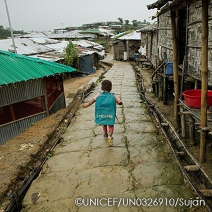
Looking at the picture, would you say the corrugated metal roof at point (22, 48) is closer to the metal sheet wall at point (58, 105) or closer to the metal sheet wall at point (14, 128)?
the metal sheet wall at point (58, 105)

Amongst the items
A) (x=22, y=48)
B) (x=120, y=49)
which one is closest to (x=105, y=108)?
(x=22, y=48)

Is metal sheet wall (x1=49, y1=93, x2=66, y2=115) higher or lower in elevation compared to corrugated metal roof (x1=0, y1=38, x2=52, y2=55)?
lower

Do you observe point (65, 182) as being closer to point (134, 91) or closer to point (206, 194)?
point (206, 194)

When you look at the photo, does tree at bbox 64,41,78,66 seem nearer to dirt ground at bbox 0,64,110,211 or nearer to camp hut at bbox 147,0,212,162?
camp hut at bbox 147,0,212,162

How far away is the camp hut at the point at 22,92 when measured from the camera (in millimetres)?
7012

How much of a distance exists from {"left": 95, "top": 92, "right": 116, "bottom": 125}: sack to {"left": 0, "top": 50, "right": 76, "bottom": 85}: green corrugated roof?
336cm

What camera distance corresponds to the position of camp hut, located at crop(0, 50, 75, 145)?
23.0 feet

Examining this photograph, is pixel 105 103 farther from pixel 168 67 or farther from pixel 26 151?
pixel 168 67

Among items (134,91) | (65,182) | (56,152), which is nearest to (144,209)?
(65,182)

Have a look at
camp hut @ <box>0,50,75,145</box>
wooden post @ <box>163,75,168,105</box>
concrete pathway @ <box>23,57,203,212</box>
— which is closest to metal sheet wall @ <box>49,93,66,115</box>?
camp hut @ <box>0,50,75,145</box>

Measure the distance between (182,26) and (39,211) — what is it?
878cm

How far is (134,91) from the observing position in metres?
11.9

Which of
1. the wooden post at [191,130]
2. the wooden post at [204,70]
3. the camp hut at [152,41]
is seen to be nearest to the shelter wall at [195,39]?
the wooden post at [191,130]

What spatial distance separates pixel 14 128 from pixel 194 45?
7.28 m
